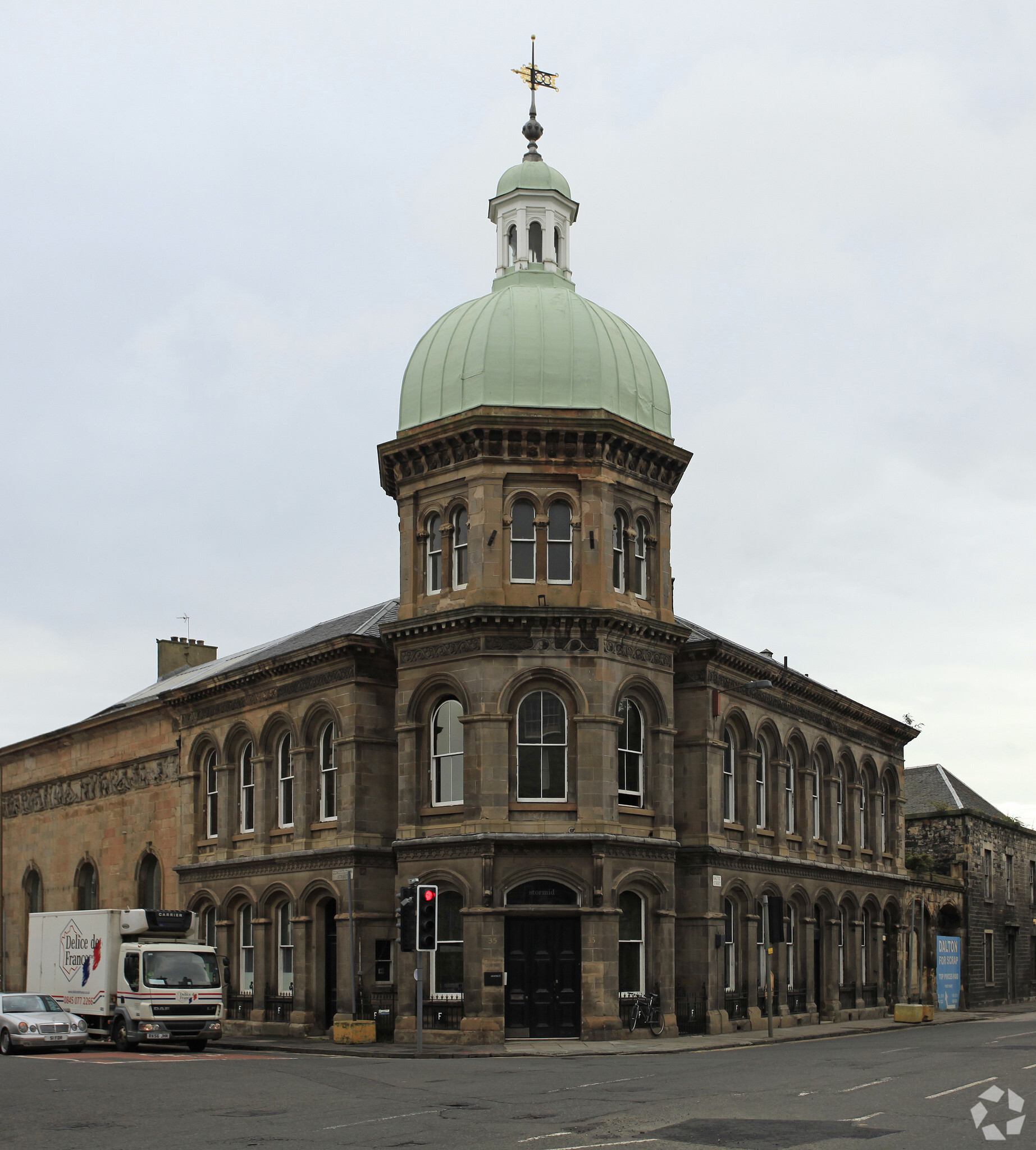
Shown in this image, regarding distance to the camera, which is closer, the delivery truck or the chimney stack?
the delivery truck

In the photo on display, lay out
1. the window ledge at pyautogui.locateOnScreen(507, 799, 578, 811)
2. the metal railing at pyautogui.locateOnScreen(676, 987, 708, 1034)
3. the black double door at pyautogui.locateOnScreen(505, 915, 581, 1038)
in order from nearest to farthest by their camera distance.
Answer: the black double door at pyautogui.locateOnScreen(505, 915, 581, 1038), the window ledge at pyautogui.locateOnScreen(507, 799, 578, 811), the metal railing at pyautogui.locateOnScreen(676, 987, 708, 1034)

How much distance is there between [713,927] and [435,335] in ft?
55.4

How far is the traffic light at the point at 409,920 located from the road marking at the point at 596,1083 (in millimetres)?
7141

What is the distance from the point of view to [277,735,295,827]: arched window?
39594 mm

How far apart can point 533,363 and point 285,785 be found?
13619 mm

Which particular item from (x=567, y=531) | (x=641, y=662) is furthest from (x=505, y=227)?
(x=641, y=662)

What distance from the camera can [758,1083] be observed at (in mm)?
21250

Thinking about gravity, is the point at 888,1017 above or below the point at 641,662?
below

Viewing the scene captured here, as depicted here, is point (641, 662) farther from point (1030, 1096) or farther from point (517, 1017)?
point (1030, 1096)

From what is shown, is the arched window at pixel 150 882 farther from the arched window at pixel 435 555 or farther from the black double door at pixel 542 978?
the black double door at pixel 542 978

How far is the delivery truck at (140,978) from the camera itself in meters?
31.1

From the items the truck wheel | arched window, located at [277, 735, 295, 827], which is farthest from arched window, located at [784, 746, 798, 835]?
the truck wheel

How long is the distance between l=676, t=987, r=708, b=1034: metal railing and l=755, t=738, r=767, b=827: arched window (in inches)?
258

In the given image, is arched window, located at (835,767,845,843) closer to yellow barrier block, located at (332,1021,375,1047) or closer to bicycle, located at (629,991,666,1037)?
bicycle, located at (629,991,666,1037)
